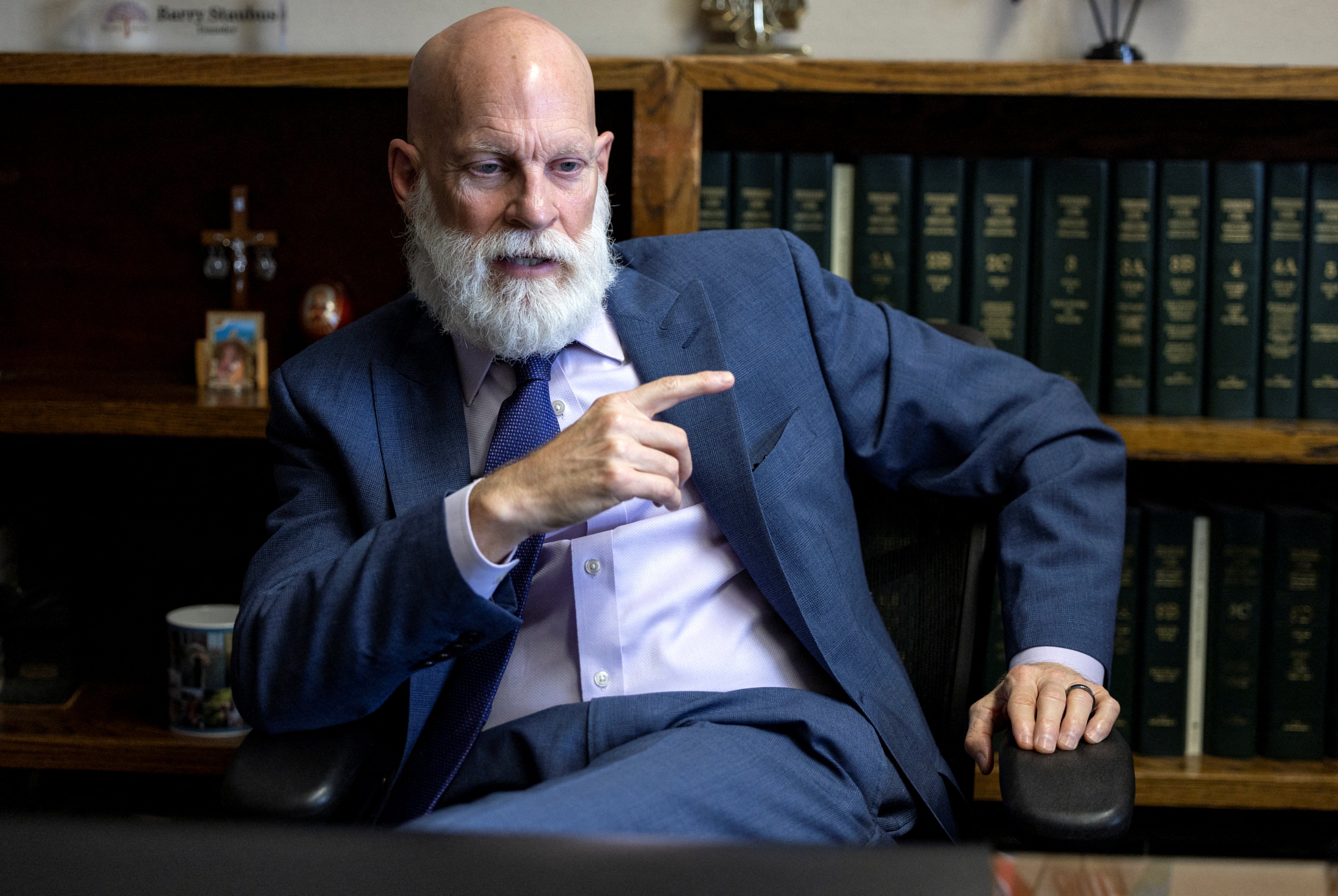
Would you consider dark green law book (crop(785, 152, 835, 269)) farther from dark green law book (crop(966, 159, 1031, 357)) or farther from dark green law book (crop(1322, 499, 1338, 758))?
dark green law book (crop(1322, 499, 1338, 758))

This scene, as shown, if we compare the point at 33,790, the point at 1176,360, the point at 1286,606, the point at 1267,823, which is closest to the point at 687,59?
the point at 1176,360

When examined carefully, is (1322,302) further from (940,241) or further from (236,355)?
(236,355)

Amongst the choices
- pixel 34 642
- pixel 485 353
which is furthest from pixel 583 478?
pixel 34 642

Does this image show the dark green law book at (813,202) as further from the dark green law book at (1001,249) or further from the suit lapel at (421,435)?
the suit lapel at (421,435)

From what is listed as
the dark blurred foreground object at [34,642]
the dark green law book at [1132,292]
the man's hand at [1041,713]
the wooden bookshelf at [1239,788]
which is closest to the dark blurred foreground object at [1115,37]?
the dark green law book at [1132,292]

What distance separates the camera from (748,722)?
1.16 metres

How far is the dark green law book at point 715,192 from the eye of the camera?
1611 millimetres

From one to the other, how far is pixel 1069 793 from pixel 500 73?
900 millimetres

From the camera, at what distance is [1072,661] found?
1.18 metres

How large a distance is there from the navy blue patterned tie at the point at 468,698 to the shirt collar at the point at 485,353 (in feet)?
0.30

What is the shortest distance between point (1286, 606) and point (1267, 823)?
58cm

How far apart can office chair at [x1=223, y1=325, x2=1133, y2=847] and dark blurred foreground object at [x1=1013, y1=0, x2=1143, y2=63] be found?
1.80ft

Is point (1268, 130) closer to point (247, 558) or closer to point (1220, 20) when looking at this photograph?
point (1220, 20)

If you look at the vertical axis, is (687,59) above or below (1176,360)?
above
